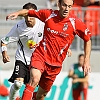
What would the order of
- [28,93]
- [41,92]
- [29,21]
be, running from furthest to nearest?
[29,21]
[41,92]
[28,93]

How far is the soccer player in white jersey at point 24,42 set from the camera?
10.5 m

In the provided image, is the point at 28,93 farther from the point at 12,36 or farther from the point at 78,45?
the point at 78,45

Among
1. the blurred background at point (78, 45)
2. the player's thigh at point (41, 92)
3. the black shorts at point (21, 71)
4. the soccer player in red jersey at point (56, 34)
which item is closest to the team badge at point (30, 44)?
the black shorts at point (21, 71)

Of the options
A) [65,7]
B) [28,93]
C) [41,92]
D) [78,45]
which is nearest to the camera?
[28,93]

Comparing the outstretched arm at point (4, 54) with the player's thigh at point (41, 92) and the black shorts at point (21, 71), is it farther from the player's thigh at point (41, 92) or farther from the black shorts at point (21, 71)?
the player's thigh at point (41, 92)

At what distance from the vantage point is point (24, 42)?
10.7m

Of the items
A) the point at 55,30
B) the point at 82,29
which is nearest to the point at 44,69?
the point at 55,30

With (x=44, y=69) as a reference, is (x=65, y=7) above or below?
above

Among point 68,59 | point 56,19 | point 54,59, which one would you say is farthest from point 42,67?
point 68,59

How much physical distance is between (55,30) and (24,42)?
1.58 meters

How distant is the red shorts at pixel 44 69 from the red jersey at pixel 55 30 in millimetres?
88

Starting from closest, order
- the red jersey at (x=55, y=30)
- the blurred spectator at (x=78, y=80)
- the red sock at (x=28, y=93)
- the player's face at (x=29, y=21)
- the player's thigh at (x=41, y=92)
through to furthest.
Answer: the red sock at (x=28, y=93) < the red jersey at (x=55, y=30) < the player's thigh at (x=41, y=92) < the player's face at (x=29, y=21) < the blurred spectator at (x=78, y=80)

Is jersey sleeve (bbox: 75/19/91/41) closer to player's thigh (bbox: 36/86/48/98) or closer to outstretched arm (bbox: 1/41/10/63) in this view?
player's thigh (bbox: 36/86/48/98)

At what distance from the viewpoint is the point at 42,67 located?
30.2 ft
